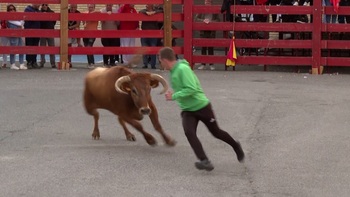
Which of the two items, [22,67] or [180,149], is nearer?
[180,149]

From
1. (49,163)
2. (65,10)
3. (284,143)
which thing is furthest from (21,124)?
(65,10)

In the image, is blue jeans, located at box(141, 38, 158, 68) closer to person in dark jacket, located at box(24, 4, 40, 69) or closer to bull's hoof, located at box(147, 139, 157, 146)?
person in dark jacket, located at box(24, 4, 40, 69)

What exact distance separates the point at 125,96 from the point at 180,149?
3.12ft

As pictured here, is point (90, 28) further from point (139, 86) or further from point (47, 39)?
point (139, 86)

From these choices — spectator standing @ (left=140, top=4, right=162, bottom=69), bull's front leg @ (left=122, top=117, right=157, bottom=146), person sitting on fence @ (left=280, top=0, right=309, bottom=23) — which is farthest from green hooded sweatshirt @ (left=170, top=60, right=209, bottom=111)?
person sitting on fence @ (left=280, top=0, right=309, bottom=23)

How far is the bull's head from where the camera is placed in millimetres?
9570

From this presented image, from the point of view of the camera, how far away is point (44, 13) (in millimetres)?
19484

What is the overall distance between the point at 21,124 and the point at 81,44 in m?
9.20

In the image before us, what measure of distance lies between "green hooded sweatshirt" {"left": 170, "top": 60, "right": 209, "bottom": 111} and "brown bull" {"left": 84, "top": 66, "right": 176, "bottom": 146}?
1.01 meters

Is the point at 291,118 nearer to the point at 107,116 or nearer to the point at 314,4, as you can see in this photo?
the point at 107,116

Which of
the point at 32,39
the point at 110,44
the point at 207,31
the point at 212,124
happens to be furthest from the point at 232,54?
the point at 212,124

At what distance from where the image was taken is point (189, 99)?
8.59 m

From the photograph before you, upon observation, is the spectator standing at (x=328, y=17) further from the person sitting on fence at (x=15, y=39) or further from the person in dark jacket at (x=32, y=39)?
the person sitting on fence at (x=15, y=39)

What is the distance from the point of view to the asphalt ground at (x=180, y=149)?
798 cm
